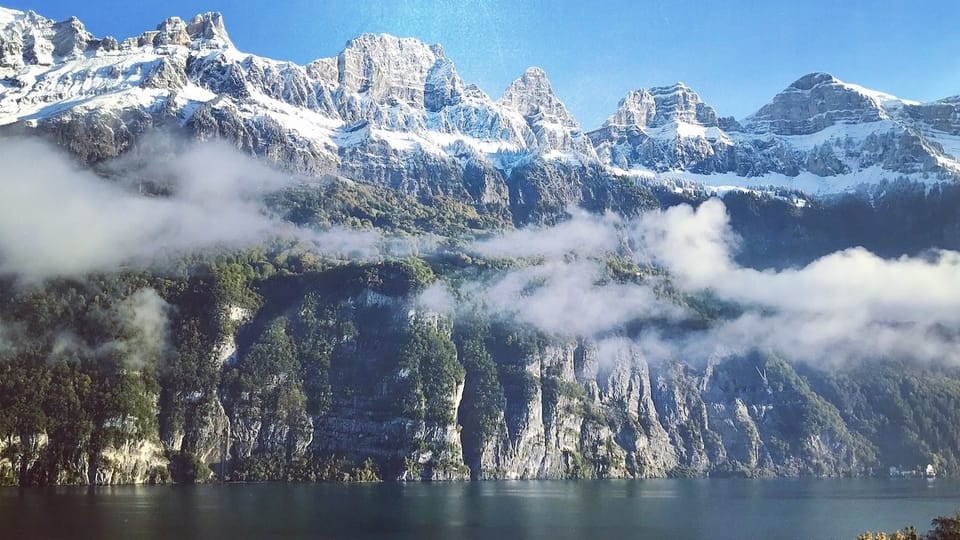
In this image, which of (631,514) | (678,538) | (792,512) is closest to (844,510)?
(792,512)

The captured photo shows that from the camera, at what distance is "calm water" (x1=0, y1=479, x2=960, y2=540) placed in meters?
129

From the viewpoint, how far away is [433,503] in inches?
6890

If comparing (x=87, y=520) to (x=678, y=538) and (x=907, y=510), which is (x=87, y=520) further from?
(x=907, y=510)

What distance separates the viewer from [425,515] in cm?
15338

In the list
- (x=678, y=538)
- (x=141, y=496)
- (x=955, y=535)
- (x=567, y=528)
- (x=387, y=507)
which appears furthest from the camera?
(x=141, y=496)

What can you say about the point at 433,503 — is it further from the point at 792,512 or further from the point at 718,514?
the point at 792,512

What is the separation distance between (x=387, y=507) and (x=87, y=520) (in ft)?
167

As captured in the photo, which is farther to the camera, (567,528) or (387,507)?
(387,507)

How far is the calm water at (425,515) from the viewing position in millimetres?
129125

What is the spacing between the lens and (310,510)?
15712 centimetres

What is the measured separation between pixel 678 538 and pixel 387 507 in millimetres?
55219

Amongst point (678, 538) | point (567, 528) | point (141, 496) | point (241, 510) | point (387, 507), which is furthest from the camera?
point (141, 496)

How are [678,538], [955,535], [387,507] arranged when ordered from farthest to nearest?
[387,507]
[678,538]
[955,535]

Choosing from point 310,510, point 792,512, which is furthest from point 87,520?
point 792,512
